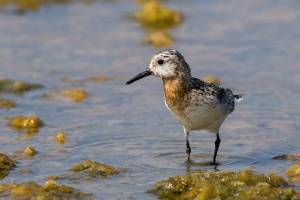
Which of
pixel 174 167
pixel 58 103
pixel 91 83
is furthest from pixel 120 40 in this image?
pixel 174 167

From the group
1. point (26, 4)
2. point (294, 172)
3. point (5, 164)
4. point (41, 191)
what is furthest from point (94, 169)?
point (26, 4)

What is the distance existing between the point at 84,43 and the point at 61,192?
20.8 feet

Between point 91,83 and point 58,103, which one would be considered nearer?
point 58,103

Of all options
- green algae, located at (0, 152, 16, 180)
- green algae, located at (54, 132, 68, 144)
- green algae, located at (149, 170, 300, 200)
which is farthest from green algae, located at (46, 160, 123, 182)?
green algae, located at (54, 132, 68, 144)

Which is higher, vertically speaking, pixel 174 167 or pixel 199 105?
pixel 199 105

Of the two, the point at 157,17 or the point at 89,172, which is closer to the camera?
the point at 89,172

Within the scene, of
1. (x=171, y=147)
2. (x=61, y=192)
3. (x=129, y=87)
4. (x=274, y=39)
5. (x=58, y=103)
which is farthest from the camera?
(x=274, y=39)

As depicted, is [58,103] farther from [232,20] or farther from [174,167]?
[232,20]

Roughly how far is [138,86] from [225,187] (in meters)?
4.46

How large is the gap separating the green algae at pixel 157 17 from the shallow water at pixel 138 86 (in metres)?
0.21

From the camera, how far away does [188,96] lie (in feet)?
26.8

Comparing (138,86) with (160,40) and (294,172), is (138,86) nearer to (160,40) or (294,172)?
(160,40)

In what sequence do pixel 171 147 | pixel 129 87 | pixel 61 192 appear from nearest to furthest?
1. pixel 61 192
2. pixel 171 147
3. pixel 129 87

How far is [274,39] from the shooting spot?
42.6 ft
